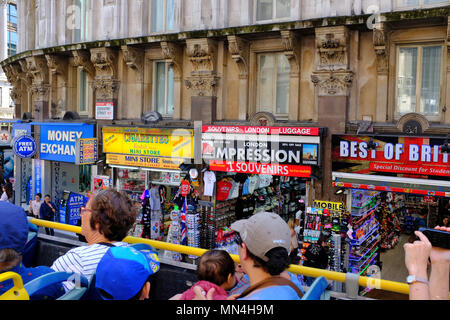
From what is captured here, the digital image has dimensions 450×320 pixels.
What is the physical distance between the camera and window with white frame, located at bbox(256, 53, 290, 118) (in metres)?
13.8

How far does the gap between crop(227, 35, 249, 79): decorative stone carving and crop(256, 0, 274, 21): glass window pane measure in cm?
92

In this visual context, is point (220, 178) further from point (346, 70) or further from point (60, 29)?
point (60, 29)

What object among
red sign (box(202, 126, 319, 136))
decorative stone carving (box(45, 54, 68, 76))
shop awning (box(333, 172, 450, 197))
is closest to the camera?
shop awning (box(333, 172, 450, 197))

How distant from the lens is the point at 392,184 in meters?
11.3

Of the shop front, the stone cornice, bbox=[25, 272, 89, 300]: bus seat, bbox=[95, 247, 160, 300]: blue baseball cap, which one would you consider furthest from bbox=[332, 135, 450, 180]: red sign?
bbox=[25, 272, 89, 300]: bus seat

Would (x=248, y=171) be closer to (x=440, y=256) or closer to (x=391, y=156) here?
(x=391, y=156)

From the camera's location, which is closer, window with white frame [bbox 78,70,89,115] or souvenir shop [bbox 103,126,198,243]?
souvenir shop [bbox 103,126,198,243]

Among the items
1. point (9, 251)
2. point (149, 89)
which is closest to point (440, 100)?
point (149, 89)

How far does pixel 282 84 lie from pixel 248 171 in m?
2.92

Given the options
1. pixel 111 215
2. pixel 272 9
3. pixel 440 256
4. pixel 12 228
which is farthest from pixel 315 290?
pixel 272 9

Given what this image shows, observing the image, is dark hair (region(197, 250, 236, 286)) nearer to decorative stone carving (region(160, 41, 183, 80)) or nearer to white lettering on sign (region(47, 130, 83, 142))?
→ decorative stone carving (region(160, 41, 183, 80))

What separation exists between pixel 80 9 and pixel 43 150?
20.3 feet

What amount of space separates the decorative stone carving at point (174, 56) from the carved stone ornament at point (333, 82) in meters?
5.04

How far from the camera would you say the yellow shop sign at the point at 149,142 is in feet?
48.3
